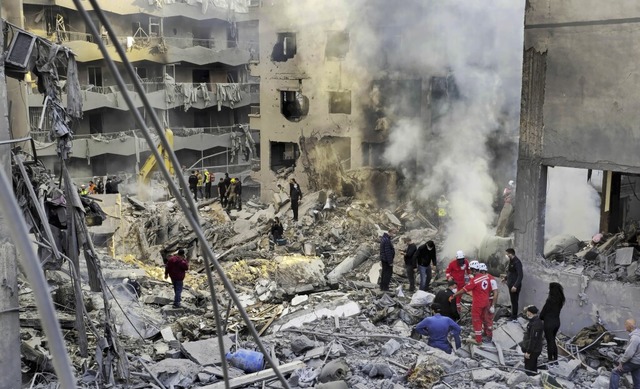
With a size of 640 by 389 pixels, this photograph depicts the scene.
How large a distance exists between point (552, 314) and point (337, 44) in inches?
745

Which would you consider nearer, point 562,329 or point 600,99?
point 600,99

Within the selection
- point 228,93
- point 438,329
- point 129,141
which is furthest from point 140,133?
point 438,329

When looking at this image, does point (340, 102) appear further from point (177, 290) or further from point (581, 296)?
point (581, 296)

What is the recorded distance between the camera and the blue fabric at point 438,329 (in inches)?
404

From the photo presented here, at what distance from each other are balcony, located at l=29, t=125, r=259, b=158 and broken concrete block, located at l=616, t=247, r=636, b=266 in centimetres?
2588

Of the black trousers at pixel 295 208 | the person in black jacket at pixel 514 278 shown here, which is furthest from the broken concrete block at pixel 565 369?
the black trousers at pixel 295 208

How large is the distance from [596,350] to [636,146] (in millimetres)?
3226

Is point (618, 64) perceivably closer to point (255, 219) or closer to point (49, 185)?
point (49, 185)

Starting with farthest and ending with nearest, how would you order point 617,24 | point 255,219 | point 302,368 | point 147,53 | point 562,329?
point 147,53
point 255,219
point 562,329
point 617,24
point 302,368

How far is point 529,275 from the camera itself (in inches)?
505

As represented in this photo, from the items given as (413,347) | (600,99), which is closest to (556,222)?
(600,99)

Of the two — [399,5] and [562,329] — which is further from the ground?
[399,5]

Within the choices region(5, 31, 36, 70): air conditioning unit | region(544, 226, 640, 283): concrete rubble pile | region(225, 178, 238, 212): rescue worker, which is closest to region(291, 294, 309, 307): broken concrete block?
region(544, 226, 640, 283): concrete rubble pile

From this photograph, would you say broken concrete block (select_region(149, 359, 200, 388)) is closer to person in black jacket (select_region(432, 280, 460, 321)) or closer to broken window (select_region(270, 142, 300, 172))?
person in black jacket (select_region(432, 280, 460, 321))
